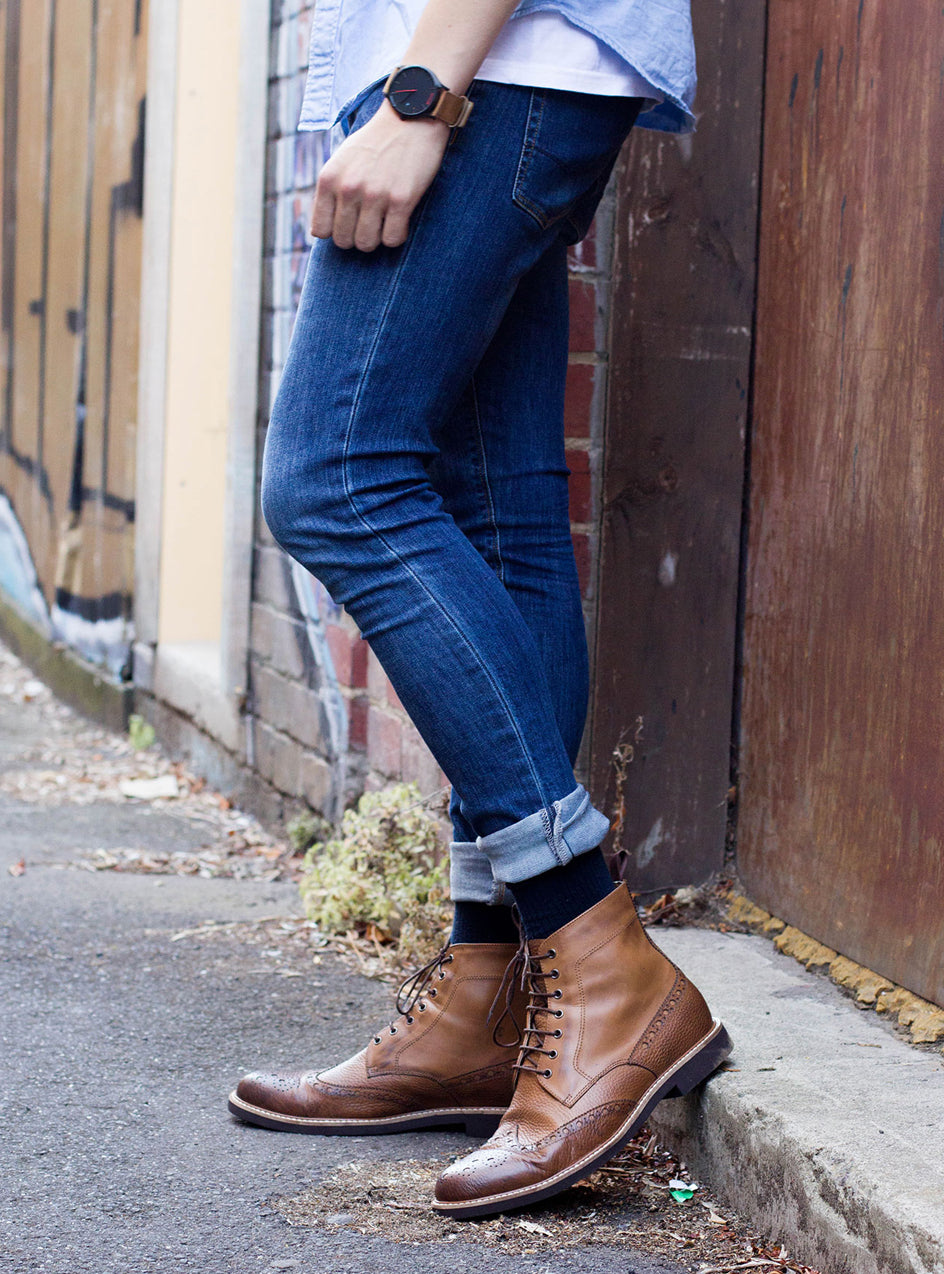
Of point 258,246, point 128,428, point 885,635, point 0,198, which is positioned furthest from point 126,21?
point 885,635

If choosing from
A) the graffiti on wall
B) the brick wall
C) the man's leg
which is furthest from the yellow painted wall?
the man's leg

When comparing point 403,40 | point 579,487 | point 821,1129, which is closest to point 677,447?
point 579,487

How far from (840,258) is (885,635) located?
0.52m

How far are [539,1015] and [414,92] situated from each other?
3.04 feet

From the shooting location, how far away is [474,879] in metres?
1.62

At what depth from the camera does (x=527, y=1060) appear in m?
1.48

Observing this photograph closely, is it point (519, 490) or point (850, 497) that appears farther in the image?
point (850, 497)

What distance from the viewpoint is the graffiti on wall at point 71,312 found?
449 cm

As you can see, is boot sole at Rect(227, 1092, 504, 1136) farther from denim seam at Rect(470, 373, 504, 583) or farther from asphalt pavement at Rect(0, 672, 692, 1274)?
denim seam at Rect(470, 373, 504, 583)

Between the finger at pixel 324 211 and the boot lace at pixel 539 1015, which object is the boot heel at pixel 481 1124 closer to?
the boot lace at pixel 539 1015

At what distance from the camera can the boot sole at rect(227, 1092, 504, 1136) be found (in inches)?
64.3

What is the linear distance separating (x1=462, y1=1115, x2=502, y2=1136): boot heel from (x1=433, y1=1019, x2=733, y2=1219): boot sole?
0.19 meters

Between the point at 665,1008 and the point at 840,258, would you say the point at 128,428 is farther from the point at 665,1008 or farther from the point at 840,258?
the point at 665,1008

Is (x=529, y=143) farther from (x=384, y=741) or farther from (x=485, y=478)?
(x=384, y=741)
